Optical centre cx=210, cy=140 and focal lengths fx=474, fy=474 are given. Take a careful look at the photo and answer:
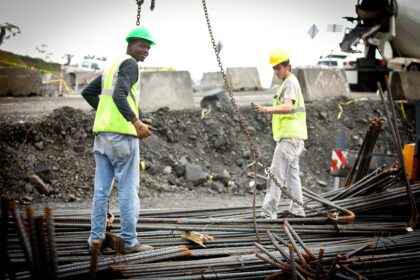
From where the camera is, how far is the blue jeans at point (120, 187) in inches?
182

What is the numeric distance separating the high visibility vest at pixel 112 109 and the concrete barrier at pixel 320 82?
9569 mm

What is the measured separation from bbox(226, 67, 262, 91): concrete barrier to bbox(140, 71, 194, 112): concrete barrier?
8.63 meters

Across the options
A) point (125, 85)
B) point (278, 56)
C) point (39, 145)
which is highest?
point (278, 56)

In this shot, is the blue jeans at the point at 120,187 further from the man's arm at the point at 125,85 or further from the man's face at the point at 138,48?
the man's face at the point at 138,48

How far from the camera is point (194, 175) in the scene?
9.78m

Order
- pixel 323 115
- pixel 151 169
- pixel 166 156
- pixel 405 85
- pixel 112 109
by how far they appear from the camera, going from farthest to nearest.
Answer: pixel 405 85, pixel 323 115, pixel 166 156, pixel 151 169, pixel 112 109

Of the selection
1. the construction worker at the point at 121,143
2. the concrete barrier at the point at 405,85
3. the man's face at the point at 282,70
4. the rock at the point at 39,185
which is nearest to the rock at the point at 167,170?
the rock at the point at 39,185

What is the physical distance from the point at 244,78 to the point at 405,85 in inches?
296

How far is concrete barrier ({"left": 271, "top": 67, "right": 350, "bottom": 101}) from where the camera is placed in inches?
537

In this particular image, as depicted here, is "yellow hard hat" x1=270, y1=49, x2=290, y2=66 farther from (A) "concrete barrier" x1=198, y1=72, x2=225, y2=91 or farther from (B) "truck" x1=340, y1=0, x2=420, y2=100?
(A) "concrete barrier" x1=198, y1=72, x2=225, y2=91

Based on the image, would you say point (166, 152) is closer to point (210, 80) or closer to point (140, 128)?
point (140, 128)

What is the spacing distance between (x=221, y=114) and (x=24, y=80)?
8486mm

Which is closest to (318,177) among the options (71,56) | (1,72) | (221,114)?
(221,114)

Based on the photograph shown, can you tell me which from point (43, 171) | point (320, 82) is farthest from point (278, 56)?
point (320, 82)
